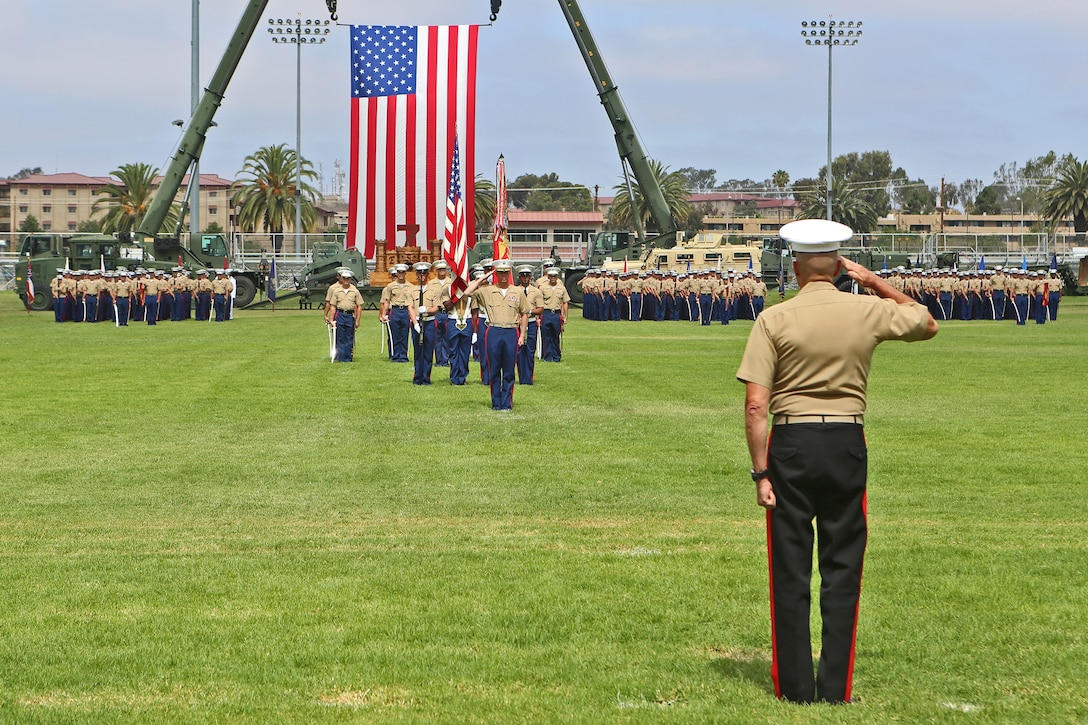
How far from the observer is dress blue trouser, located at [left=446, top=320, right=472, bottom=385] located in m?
22.2

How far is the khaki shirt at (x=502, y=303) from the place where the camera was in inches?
728

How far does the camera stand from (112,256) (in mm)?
54312

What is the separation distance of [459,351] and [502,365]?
4125mm

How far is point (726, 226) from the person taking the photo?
431 feet

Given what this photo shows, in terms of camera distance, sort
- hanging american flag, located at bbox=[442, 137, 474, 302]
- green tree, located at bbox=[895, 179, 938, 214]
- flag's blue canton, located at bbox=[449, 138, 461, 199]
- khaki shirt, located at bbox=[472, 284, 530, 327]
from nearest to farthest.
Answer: khaki shirt, located at bbox=[472, 284, 530, 327]
hanging american flag, located at bbox=[442, 137, 474, 302]
flag's blue canton, located at bbox=[449, 138, 461, 199]
green tree, located at bbox=[895, 179, 938, 214]

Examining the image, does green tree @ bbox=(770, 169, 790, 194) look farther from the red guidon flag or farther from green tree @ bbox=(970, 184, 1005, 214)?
the red guidon flag

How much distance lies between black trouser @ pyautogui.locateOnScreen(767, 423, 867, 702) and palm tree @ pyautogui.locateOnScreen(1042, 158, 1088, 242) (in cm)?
9834

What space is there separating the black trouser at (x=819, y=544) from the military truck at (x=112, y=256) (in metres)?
49.6

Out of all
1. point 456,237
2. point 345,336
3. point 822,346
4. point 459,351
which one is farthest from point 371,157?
point 822,346

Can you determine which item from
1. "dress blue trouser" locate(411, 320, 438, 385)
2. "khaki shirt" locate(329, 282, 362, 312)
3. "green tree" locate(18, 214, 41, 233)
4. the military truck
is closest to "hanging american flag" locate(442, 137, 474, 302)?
"dress blue trouser" locate(411, 320, 438, 385)

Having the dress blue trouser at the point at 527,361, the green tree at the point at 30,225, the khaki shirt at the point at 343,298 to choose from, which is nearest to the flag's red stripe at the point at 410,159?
the khaki shirt at the point at 343,298

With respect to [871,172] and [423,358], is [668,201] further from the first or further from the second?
[423,358]

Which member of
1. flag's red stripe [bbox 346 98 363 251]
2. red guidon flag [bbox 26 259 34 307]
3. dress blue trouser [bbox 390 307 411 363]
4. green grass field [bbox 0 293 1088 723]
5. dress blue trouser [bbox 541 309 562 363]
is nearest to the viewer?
green grass field [bbox 0 293 1088 723]

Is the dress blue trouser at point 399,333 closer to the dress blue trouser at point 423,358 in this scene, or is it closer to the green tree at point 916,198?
the dress blue trouser at point 423,358
